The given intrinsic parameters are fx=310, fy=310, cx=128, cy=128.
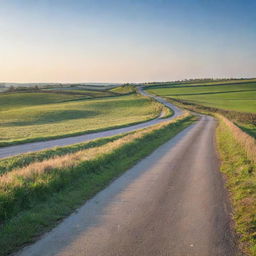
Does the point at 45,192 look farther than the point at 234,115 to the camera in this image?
No

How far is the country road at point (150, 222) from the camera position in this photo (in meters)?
6.92

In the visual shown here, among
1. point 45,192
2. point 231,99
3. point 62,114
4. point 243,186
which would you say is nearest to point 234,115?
point 62,114

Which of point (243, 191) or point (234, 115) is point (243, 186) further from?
point (234, 115)

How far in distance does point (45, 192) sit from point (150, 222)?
4.05 m

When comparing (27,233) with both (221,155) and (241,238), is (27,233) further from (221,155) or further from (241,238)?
(221,155)

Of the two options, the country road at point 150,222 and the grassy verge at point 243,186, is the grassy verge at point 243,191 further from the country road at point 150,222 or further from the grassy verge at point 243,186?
the country road at point 150,222

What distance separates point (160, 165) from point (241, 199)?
22.1ft

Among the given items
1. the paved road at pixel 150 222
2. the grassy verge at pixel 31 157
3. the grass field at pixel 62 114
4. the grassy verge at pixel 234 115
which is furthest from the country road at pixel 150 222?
the grassy verge at pixel 234 115

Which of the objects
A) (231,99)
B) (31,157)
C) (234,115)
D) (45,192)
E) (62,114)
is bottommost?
(234,115)

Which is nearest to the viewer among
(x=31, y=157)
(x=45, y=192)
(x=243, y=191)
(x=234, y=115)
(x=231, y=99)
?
(x=45, y=192)

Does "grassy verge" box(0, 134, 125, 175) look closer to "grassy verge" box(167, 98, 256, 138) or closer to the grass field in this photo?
the grass field

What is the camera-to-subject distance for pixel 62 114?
69.8 metres

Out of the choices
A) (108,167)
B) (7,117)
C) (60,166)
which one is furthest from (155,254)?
(7,117)

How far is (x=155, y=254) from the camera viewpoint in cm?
668
